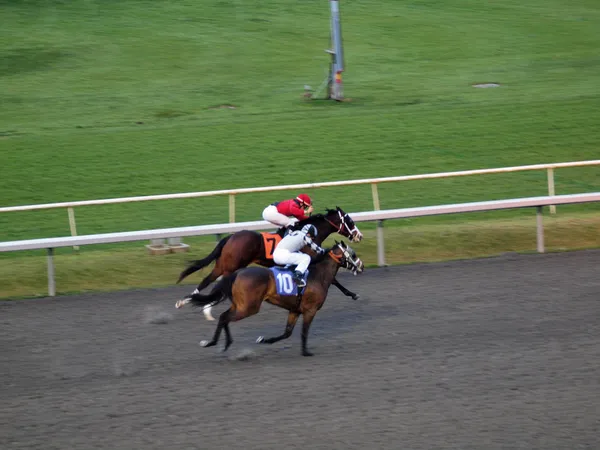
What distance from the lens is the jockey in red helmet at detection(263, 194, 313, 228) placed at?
937cm

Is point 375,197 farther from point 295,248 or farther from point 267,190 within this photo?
point 295,248

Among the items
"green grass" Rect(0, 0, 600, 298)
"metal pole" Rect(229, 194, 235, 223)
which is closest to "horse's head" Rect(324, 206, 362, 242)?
"green grass" Rect(0, 0, 600, 298)

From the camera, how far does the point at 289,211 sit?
A: 938 cm

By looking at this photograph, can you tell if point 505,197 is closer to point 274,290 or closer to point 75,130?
point 274,290

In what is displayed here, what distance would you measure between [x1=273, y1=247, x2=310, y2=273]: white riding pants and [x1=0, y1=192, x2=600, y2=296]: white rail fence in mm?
2315

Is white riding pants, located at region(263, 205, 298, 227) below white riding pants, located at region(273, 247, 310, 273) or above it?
above

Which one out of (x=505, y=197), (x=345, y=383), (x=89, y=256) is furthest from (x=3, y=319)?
(x=505, y=197)

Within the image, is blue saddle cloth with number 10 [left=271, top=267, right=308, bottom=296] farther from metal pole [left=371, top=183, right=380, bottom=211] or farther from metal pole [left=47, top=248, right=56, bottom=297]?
metal pole [left=371, top=183, right=380, bottom=211]

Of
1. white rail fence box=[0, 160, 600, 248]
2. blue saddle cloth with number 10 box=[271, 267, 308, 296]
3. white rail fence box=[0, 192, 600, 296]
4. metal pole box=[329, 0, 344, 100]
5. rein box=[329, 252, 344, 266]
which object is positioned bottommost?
white rail fence box=[0, 192, 600, 296]

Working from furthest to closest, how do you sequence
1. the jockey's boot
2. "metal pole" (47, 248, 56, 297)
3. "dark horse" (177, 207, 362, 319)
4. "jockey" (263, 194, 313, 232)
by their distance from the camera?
"metal pole" (47, 248, 56, 297) < "jockey" (263, 194, 313, 232) < "dark horse" (177, 207, 362, 319) < the jockey's boot

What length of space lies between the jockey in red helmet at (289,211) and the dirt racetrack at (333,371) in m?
0.99

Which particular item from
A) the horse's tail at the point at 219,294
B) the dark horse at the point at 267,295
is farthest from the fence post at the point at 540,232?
the horse's tail at the point at 219,294

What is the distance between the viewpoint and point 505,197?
11.7 meters

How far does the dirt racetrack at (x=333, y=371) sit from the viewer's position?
615 cm
